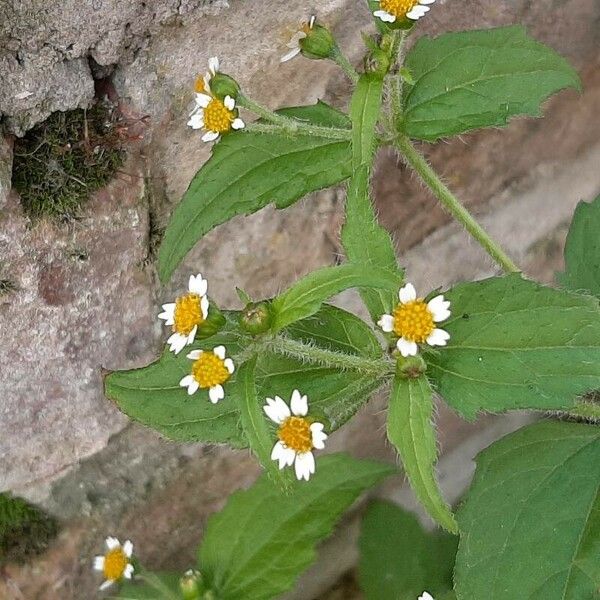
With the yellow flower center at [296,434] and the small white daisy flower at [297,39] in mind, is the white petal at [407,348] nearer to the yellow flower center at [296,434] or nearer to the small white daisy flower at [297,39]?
the yellow flower center at [296,434]

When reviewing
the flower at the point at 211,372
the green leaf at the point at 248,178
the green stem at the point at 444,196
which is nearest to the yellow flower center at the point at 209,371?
the flower at the point at 211,372

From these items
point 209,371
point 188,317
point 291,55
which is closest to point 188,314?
point 188,317

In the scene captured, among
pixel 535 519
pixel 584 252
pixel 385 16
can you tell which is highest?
pixel 385 16

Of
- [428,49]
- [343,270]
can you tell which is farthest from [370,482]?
[428,49]

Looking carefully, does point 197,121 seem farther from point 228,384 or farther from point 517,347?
Result: point 517,347

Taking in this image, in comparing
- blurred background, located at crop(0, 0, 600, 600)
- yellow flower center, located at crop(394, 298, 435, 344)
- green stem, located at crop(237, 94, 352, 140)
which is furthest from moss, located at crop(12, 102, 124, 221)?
yellow flower center, located at crop(394, 298, 435, 344)

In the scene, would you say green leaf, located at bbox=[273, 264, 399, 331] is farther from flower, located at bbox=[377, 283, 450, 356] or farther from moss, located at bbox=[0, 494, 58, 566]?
moss, located at bbox=[0, 494, 58, 566]

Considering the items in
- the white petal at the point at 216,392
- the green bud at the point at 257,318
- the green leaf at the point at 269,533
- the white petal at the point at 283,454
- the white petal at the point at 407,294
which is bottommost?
the green leaf at the point at 269,533

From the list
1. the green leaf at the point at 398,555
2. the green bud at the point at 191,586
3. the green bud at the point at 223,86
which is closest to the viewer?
the green bud at the point at 223,86
